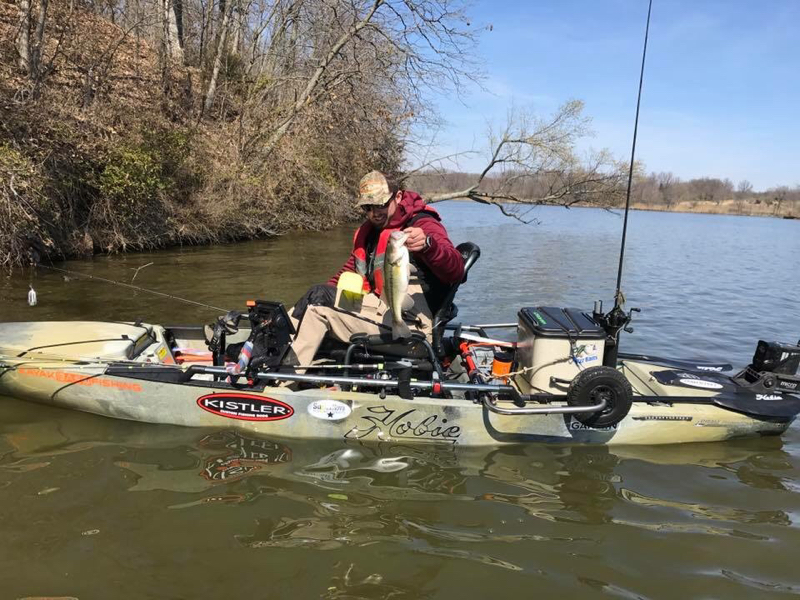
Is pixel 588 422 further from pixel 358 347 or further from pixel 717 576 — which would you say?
pixel 358 347

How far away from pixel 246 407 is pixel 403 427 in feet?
4.10

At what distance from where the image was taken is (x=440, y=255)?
165 inches

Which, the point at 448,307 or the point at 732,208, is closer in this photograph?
the point at 448,307

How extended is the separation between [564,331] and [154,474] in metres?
3.27

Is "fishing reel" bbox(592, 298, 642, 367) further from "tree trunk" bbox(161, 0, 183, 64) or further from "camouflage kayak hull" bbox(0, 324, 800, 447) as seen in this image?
"tree trunk" bbox(161, 0, 183, 64)

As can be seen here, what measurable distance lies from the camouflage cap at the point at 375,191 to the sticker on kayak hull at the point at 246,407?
1.71 metres

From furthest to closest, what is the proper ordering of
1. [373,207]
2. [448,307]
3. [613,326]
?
[448,307]
[613,326]
[373,207]

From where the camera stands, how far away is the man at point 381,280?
430 centimetres

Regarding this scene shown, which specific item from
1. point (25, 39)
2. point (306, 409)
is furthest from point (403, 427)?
point (25, 39)

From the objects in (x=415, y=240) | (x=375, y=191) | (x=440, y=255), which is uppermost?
(x=375, y=191)

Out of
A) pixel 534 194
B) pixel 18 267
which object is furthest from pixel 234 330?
pixel 534 194

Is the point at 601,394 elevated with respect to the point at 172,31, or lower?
lower

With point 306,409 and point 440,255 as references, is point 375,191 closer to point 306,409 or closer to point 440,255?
point 440,255

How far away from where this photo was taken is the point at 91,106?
13.2 metres
